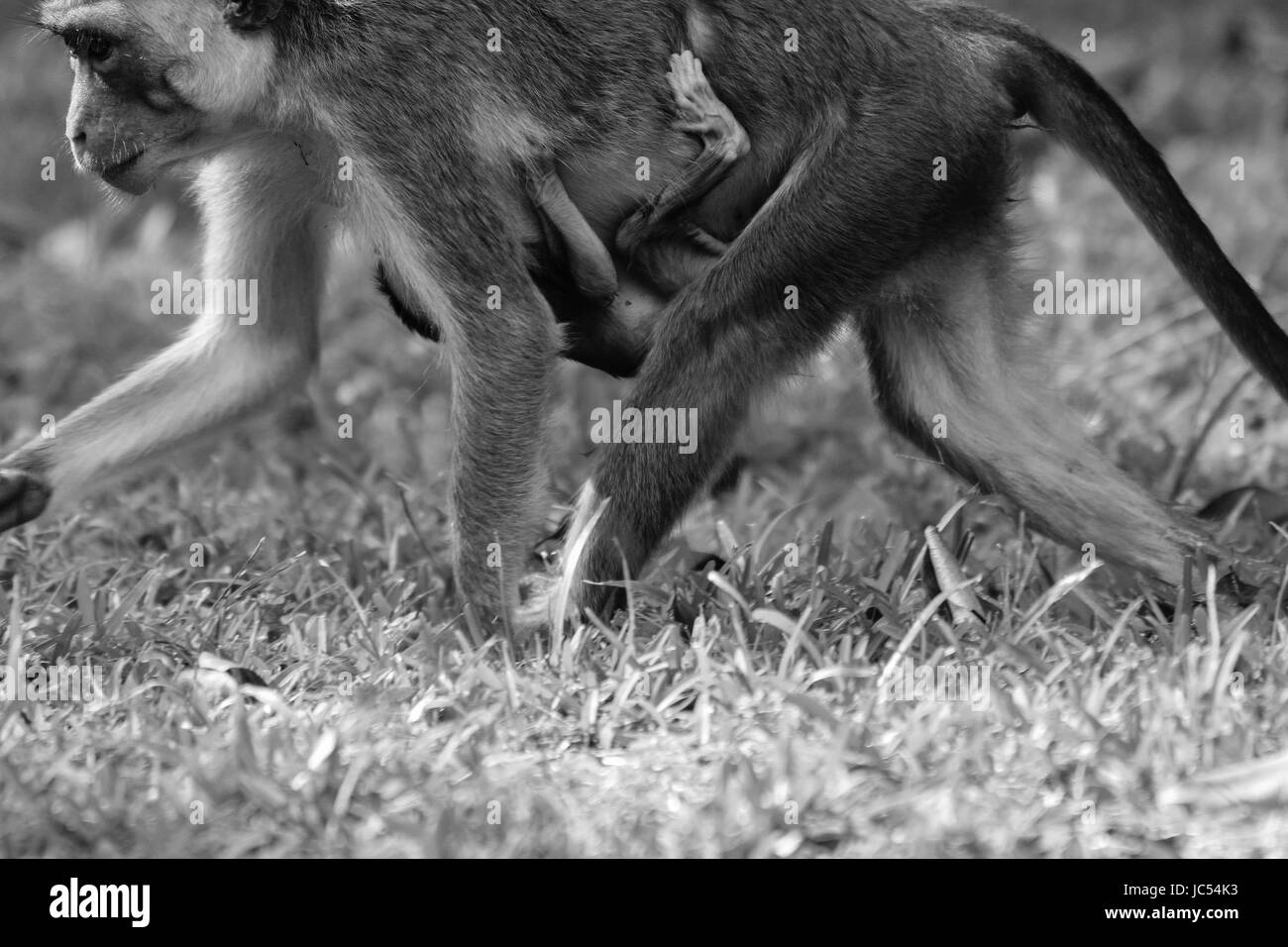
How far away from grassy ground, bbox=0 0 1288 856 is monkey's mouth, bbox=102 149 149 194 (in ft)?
3.58

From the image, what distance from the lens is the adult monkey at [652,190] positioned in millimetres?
4223

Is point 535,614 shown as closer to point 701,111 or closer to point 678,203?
point 678,203

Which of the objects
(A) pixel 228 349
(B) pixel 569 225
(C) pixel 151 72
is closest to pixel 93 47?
(C) pixel 151 72

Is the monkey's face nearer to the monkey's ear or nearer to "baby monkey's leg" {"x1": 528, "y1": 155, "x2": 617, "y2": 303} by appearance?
the monkey's ear

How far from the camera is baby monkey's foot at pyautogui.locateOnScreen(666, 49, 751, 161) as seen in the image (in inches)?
175

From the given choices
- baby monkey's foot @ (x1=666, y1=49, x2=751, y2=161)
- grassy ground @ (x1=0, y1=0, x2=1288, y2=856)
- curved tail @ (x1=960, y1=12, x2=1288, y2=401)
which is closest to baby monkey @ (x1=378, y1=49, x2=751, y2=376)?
baby monkey's foot @ (x1=666, y1=49, x2=751, y2=161)

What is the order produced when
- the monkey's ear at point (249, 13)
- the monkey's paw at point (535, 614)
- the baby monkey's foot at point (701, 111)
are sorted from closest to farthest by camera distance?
the monkey's paw at point (535, 614) < the monkey's ear at point (249, 13) < the baby monkey's foot at point (701, 111)

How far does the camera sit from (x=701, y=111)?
4473 mm

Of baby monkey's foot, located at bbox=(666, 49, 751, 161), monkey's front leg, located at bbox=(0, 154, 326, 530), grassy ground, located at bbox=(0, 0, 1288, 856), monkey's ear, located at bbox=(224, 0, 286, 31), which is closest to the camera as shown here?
grassy ground, located at bbox=(0, 0, 1288, 856)

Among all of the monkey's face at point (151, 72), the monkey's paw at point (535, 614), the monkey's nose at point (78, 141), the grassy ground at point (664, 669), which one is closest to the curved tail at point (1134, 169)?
the grassy ground at point (664, 669)

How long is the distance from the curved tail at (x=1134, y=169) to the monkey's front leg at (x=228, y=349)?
2.09m

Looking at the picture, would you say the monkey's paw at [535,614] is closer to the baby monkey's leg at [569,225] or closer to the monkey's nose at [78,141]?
the baby monkey's leg at [569,225]
